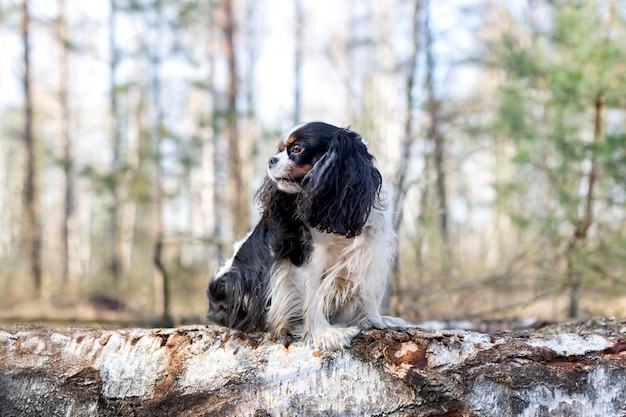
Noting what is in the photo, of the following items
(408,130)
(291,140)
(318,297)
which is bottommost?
(318,297)

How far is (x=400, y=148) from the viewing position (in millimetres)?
8156

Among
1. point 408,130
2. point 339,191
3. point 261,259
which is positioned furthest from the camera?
point 408,130

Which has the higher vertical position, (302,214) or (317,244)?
(302,214)

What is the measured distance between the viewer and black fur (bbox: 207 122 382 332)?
316 centimetres

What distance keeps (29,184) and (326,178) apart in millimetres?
14659

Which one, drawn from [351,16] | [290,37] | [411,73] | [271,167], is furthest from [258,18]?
[271,167]

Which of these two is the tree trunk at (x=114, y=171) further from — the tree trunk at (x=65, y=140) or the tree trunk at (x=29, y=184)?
the tree trunk at (x=29, y=184)

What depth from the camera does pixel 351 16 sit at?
26.2 metres

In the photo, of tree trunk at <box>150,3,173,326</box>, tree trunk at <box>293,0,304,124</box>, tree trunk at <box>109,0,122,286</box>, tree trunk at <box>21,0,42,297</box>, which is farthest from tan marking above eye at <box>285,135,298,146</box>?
tree trunk at <box>293,0,304,124</box>

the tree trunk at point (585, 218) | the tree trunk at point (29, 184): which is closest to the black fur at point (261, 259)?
the tree trunk at point (585, 218)

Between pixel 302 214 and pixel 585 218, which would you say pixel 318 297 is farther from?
pixel 585 218

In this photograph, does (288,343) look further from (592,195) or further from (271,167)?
(592,195)

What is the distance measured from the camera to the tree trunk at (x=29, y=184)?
47.9ft

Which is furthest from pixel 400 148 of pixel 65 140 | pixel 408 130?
pixel 65 140
